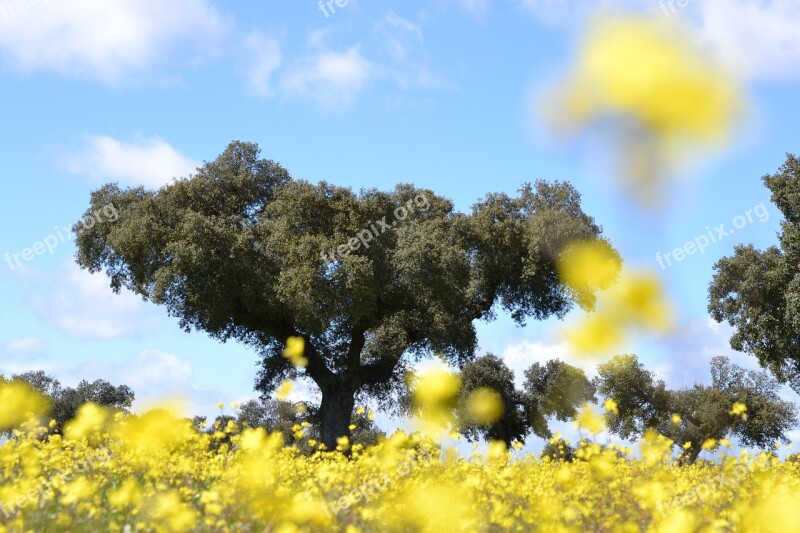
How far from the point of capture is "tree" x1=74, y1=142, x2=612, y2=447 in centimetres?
2886

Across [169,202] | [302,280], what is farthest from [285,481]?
[169,202]

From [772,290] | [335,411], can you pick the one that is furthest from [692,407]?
[335,411]

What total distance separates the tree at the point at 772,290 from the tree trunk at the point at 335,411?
18.1m

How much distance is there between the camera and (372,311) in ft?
99.5

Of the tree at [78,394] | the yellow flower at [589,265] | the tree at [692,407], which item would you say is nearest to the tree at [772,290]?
the yellow flower at [589,265]

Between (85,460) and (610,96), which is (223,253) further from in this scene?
(610,96)

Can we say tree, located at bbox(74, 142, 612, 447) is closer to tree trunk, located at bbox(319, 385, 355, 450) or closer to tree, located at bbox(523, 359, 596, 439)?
tree trunk, located at bbox(319, 385, 355, 450)

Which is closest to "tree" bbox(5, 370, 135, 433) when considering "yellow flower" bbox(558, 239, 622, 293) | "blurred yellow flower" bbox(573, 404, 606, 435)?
"yellow flower" bbox(558, 239, 622, 293)

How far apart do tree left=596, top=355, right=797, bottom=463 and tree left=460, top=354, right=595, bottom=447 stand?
6.77 feet

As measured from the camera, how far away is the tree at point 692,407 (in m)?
50.1

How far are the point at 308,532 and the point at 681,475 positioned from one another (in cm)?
815

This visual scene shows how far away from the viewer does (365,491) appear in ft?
30.8

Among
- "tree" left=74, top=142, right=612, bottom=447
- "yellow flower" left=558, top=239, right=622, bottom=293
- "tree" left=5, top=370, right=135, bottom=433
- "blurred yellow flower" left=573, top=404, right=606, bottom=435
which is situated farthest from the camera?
"tree" left=5, top=370, right=135, bottom=433

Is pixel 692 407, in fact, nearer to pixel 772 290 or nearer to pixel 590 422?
pixel 772 290
